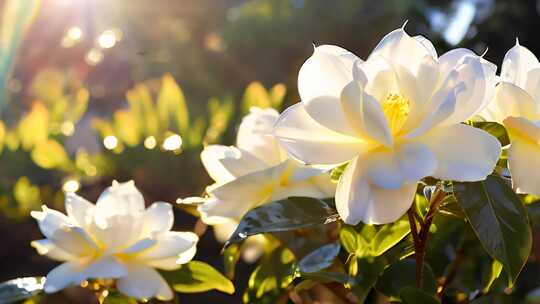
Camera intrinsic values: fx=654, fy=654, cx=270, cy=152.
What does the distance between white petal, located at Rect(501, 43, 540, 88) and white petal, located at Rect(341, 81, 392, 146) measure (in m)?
0.10

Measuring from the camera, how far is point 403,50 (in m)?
0.35

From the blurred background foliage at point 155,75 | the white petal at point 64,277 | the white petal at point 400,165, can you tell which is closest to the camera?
the white petal at point 400,165

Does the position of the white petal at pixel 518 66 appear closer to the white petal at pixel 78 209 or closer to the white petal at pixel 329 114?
the white petal at pixel 329 114

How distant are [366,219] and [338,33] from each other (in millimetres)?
1579

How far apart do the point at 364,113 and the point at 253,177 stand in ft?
0.40

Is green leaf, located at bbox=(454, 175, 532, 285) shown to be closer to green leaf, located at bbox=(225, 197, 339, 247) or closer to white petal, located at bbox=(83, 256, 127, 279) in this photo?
green leaf, located at bbox=(225, 197, 339, 247)

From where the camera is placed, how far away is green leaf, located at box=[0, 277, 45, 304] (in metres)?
0.43

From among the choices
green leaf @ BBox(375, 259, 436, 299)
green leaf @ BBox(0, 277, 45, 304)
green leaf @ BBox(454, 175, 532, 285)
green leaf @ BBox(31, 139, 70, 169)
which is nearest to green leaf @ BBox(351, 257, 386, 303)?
green leaf @ BBox(375, 259, 436, 299)

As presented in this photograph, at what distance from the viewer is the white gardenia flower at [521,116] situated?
13.1 inches

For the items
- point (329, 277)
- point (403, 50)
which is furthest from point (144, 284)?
point (403, 50)

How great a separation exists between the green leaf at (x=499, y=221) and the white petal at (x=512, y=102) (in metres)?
0.04

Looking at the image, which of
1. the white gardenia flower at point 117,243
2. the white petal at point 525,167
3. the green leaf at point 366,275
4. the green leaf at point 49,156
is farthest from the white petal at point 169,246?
the green leaf at point 49,156

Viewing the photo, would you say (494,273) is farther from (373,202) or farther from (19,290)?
(19,290)

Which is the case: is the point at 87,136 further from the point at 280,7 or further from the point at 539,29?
the point at 539,29
